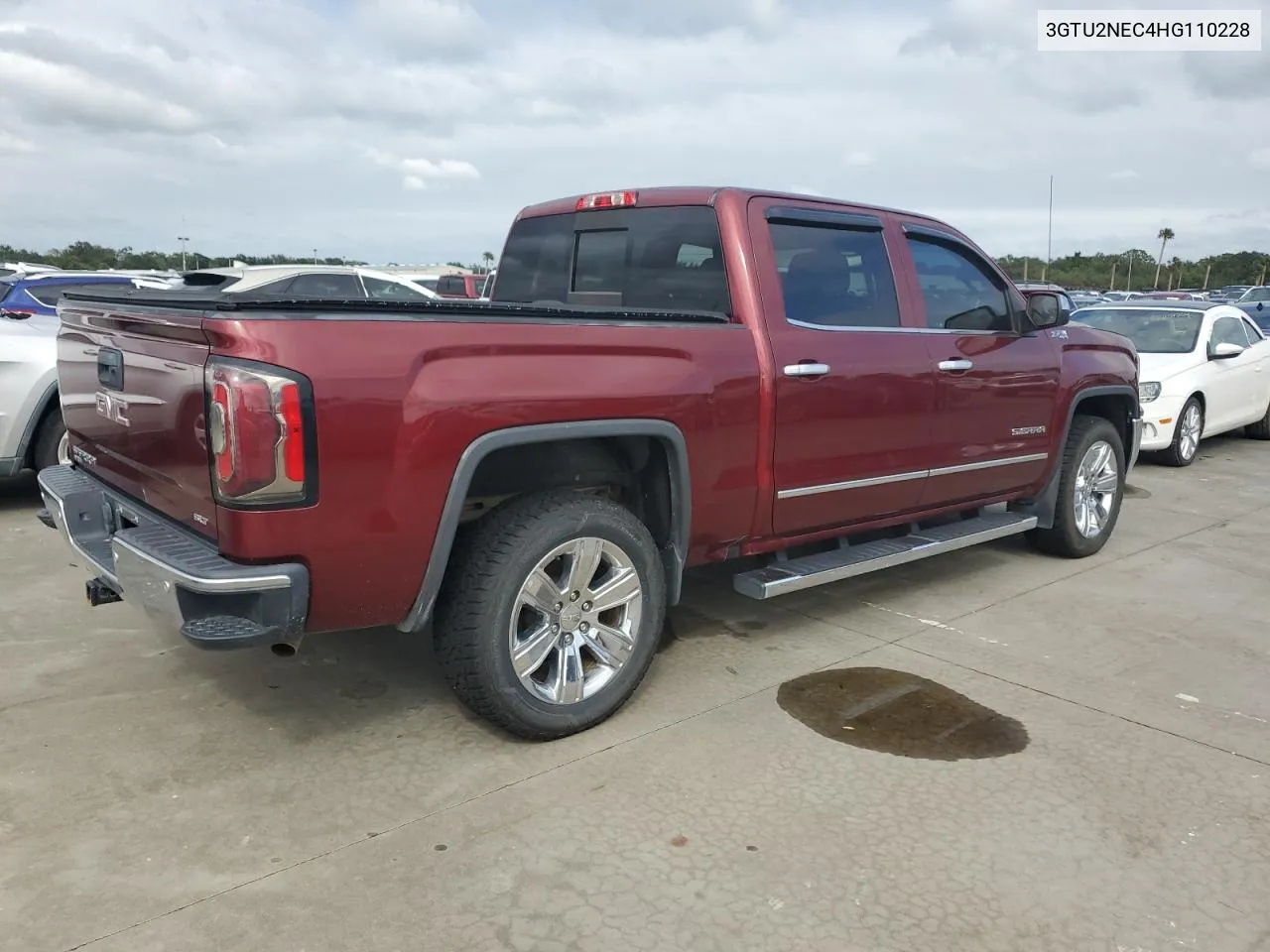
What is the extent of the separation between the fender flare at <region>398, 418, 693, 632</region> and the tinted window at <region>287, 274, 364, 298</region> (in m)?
9.05

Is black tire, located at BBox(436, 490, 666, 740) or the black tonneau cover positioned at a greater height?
the black tonneau cover

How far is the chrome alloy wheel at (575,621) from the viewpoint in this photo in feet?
10.8

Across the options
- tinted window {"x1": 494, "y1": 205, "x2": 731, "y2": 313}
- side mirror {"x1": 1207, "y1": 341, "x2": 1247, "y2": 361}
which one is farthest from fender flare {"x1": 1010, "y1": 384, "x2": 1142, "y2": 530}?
side mirror {"x1": 1207, "y1": 341, "x2": 1247, "y2": 361}

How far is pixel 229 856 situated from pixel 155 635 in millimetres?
1912

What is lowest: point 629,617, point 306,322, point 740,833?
point 740,833

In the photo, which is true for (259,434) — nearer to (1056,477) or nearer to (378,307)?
(378,307)

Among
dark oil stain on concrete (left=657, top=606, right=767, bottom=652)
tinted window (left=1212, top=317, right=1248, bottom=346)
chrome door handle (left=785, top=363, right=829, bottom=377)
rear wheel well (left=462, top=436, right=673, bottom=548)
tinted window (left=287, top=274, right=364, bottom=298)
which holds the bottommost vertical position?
dark oil stain on concrete (left=657, top=606, right=767, bottom=652)

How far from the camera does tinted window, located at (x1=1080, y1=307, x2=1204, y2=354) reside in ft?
32.8

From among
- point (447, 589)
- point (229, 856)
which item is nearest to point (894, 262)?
point (447, 589)

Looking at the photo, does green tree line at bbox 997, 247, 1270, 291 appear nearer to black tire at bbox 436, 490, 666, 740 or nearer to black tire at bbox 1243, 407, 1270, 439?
black tire at bbox 1243, 407, 1270, 439

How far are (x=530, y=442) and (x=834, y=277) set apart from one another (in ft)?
6.01

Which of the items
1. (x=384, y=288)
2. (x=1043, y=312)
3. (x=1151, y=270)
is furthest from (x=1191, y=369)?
(x=1151, y=270)

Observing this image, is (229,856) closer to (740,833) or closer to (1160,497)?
(740,833)

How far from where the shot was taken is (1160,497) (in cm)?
807
